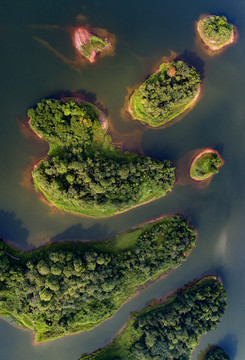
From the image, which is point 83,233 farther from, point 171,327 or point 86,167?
point 171,327

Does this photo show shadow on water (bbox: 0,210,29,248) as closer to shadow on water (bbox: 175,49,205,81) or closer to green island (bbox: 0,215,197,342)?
green island (bbox: 0,215,197,342)

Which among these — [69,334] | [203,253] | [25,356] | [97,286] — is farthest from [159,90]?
A: [25,356]

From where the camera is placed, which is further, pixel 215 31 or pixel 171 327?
pixel 171 327

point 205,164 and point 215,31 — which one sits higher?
point 215,31

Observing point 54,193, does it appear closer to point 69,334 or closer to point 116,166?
point 116,166

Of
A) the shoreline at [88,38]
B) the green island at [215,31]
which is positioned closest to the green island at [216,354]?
the green island at [215,31]

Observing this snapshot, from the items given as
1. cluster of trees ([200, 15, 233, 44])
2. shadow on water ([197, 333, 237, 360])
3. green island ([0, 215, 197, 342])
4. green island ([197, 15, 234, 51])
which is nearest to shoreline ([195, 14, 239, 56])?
green island ([197, 15, 234, 51])

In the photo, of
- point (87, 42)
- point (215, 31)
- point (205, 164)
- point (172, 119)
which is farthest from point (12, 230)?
point (215, 31)
